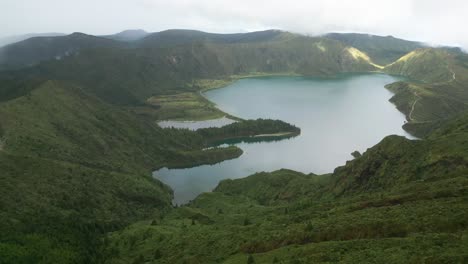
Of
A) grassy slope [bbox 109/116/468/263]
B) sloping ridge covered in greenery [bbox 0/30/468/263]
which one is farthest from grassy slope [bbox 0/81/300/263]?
grassy slope [bbox 109/116/468/263]

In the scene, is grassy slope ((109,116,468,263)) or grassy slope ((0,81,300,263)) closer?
grassy slope ((109,116,468,263))

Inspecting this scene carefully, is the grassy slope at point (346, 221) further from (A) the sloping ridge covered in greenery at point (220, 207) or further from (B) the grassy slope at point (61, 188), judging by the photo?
(B) the grassy slope at point (61, 188)

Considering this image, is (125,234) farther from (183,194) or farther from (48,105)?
(48,105)

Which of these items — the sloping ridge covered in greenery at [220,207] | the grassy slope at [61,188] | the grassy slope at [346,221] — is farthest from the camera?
the grassy slope at [61,188]

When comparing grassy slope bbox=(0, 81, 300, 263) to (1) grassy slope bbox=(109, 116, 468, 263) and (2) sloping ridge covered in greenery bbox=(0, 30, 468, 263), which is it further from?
(1) grassy slope bbox=(109, 116, 468, 263)

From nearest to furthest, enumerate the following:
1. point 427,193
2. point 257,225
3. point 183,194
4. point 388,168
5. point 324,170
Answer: point 427,193 → point 257,225 → point 388,168 → point 183,194 → point 324,170

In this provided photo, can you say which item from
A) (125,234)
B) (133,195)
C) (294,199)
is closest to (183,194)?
(133,195)

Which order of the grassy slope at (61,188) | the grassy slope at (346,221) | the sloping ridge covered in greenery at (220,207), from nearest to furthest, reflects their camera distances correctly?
the grassy slope at (346,221), the sloping ridge covered in greenery at (220,207), the grassy slope at (61,188)

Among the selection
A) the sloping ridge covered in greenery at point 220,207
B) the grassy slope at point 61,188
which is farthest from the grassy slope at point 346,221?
the grassy slope at point 61,188
